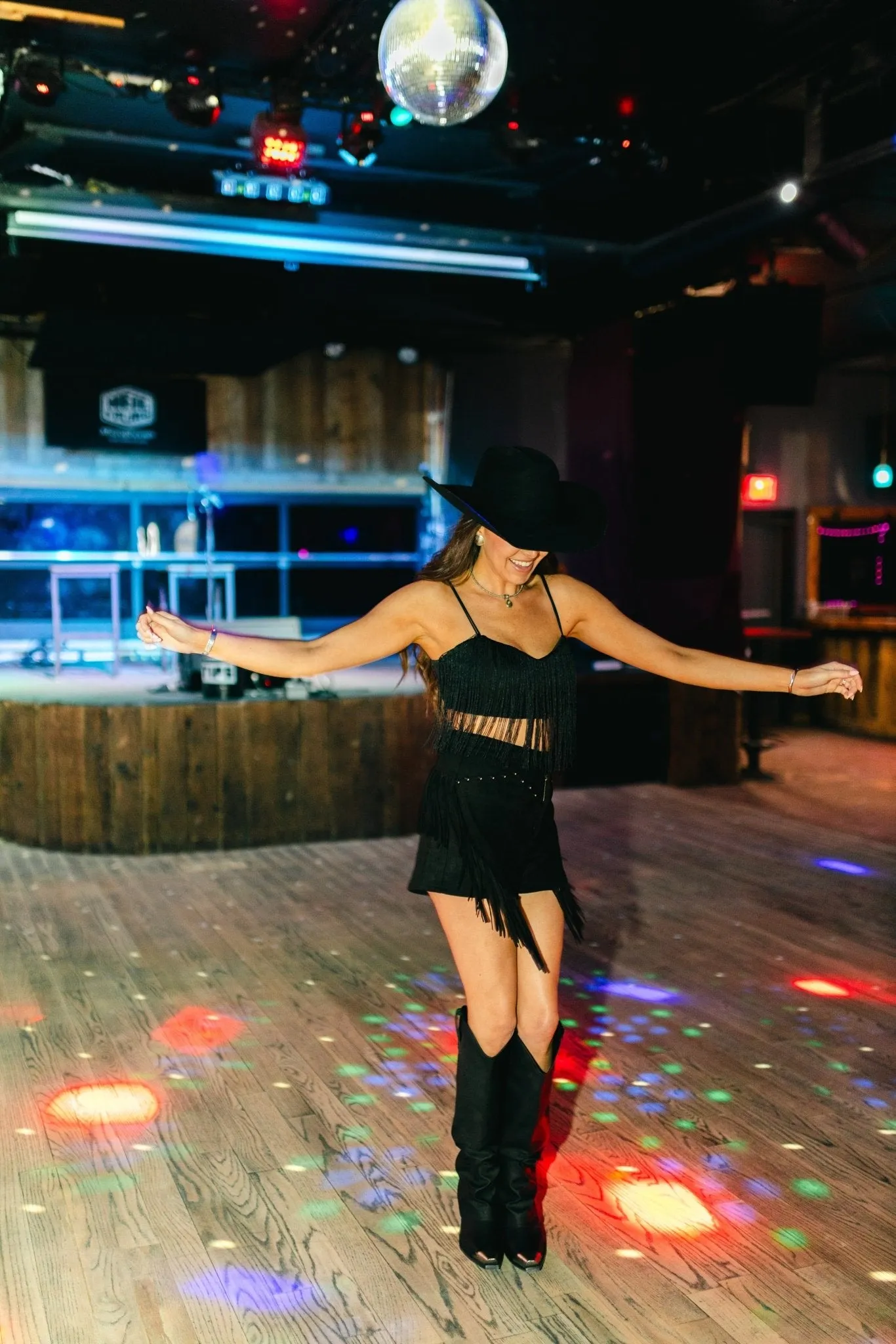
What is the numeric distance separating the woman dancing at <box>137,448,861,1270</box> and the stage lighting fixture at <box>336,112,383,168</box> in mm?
3972

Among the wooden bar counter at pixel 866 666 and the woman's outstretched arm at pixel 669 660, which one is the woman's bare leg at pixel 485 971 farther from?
the wooden bar counter at pixel 866 666

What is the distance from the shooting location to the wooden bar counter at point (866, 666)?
31.0ft

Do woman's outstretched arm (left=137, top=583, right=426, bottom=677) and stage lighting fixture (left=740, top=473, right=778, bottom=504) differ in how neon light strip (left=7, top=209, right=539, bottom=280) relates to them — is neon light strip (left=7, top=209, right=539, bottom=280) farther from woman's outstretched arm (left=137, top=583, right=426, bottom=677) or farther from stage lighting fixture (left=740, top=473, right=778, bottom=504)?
woman's outstretched arm (left=137, top=583, right=426, bottom=677)

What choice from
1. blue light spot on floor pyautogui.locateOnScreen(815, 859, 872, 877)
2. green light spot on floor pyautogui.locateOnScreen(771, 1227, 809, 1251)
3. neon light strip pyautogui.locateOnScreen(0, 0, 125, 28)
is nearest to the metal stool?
neon light strip pyautogui.locateOnScreen(0, 0, 125, 28)

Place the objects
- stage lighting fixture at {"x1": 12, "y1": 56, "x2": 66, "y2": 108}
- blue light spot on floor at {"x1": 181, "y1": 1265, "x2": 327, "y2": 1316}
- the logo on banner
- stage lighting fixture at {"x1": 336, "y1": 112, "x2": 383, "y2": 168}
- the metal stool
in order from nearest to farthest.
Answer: blue light spot on floor at {"x1": 181, "y1": 1265, "x2": 327, "y2": 1316} < stage lighting fixture at {"x1": 12, "y1": 56, "x2": 66, "y2": 108} < stage lighting fixture at {"x1": 336, "y1": 112, "x2": 383, "y2": 168} < the metal stool < the logo on banner

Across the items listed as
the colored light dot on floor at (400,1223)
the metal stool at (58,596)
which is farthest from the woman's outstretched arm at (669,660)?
the metal stool at (58,596)

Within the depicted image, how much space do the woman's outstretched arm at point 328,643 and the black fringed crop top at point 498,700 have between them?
0.31 ft

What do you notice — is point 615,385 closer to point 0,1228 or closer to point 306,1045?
point 306,1045

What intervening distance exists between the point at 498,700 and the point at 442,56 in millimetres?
1945

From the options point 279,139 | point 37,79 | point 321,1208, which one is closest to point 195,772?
point 279,139

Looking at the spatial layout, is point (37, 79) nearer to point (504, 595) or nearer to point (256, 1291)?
point (504, 595)

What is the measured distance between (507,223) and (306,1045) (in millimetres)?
5873

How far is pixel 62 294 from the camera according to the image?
7844 mm

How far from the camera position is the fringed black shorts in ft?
7.30
